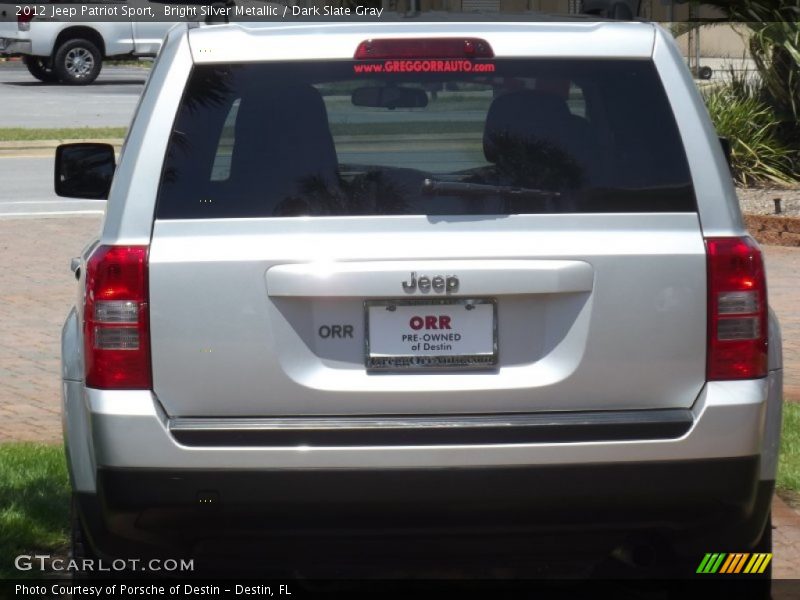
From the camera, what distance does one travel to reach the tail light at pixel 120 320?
3805mm

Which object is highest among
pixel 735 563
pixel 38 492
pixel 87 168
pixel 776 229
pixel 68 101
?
pixel 87 168

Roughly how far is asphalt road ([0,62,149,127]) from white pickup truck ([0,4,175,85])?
0.41m

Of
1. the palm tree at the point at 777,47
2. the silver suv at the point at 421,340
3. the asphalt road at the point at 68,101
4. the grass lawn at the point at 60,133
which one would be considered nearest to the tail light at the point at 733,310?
the silver suv at the point at 421,340

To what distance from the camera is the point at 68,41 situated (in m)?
32.5

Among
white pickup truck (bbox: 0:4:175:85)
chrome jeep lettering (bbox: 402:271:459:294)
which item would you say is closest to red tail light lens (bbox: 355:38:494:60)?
chrome jeep lettering (bbox: 402:271:459:294)

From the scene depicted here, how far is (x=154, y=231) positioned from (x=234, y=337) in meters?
0.36

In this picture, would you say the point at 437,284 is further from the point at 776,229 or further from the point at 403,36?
the point at 776,229

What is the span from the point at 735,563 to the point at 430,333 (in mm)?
1203

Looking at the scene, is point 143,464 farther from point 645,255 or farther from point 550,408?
point 645,255

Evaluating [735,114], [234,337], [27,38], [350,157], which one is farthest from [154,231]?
[27,38]

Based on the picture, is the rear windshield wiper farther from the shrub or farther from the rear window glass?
the shrub

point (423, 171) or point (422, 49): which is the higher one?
point (422, 49)

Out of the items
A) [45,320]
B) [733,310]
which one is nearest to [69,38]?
[45,320]

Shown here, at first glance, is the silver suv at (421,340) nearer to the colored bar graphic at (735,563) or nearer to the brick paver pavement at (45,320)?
the colored bar graphic at (735,563)
